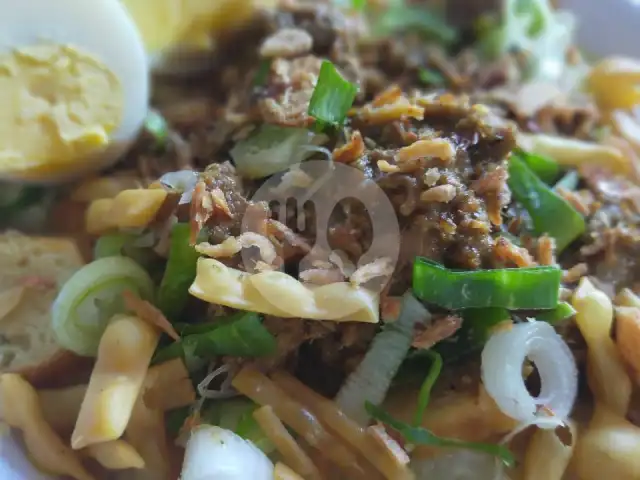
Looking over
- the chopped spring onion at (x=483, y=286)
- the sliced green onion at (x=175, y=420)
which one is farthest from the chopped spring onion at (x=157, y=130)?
the chopped spring onion at (x=483, y=286)

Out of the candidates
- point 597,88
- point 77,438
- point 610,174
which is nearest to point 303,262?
point 77,438

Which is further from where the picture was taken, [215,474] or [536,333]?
[536,333]

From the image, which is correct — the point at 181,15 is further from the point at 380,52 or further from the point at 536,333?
the point at 536,333

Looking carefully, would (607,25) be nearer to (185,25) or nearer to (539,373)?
(185,25)

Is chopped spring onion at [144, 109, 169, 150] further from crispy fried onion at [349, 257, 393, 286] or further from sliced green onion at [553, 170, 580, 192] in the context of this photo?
sliced green onion at [553, 170, 580, 192]

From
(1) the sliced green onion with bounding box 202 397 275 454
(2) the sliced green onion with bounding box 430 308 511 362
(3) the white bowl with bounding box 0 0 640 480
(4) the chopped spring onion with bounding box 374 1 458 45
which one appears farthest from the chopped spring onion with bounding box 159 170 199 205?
(3) the white bowl with bounding box 0 0 640 480

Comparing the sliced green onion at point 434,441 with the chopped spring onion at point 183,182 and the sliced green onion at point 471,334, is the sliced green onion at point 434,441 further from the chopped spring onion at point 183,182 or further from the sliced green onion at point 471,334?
the chopped spring onion at point 183,182

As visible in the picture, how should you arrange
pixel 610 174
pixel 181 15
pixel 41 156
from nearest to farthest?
pixel 41 156, pixel 610 174, pixel 181 15
